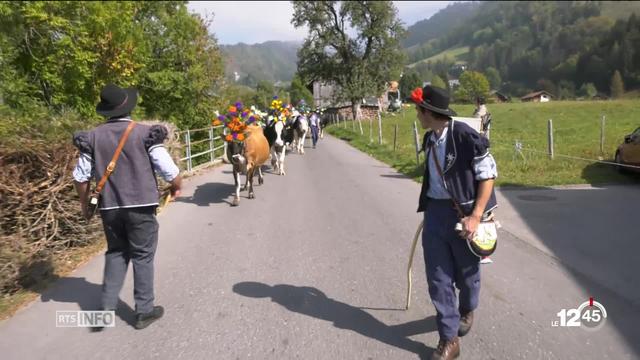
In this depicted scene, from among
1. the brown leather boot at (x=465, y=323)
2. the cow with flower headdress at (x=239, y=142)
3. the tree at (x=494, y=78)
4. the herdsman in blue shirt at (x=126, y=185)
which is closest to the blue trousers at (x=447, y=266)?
the brown leather boot at (x=465, y=323)

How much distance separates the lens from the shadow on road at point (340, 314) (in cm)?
362

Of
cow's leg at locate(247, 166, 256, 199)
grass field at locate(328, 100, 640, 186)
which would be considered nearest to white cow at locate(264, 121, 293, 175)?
cow's leg at locate(247, 166, 256, 199)

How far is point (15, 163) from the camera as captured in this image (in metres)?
5.12

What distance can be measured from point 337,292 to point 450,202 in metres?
1.75

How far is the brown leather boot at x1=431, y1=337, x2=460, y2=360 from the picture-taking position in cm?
324

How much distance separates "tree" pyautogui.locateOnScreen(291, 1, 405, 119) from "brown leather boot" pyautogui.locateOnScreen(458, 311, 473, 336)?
43603mm

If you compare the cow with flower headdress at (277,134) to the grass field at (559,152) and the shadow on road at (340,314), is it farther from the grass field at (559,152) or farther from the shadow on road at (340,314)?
the shadow on road at (340,314)

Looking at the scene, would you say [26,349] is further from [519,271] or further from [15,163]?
[519,271]

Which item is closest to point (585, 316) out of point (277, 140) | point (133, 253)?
point (133, 253)

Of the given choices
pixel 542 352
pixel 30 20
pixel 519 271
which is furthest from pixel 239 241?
pixel 30 20

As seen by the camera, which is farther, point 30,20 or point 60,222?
point 30,20

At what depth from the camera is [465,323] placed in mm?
3594

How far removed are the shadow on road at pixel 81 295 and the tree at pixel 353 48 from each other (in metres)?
42.8

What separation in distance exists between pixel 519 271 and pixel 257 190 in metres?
6.57
